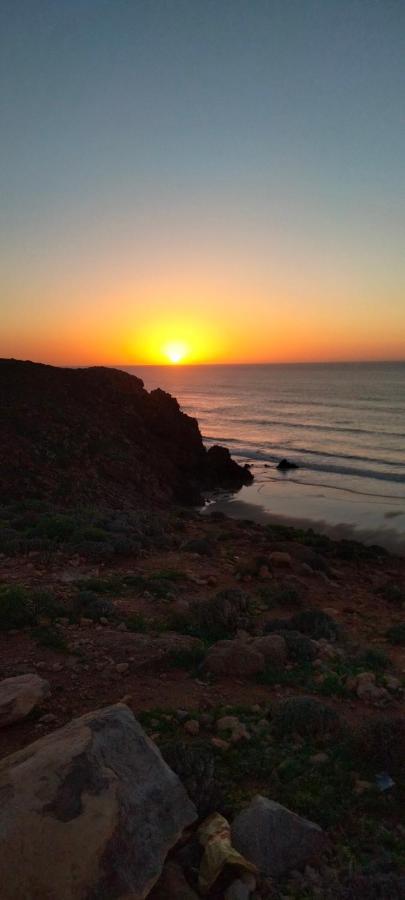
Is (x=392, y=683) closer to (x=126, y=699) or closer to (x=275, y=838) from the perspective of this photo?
(x=126, y=699)

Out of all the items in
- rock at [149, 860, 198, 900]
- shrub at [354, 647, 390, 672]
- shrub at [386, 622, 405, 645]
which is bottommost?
shrub at [386, 622, 405, 645]

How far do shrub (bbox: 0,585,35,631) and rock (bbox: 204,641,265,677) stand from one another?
9.12ft

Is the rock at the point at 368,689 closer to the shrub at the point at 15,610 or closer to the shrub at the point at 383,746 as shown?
the shrub at the point at 383,746

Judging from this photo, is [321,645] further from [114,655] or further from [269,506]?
[269,506]

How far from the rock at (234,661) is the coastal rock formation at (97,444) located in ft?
45.3

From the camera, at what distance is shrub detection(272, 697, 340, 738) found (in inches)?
231

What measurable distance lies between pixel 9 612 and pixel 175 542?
284 inches

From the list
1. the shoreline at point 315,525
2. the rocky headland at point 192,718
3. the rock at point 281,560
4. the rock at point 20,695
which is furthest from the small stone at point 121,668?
the shoreline at point 315,525

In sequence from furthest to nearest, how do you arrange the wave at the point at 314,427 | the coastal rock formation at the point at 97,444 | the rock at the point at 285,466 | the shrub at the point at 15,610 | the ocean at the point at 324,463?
1. the wave at the point at 314,427
2. the rock at the point at 285,466
3. the ocean at the point at 324,463
4. the coastal rock formation at the point at 97,444
5. the shrub at the point at 15,610

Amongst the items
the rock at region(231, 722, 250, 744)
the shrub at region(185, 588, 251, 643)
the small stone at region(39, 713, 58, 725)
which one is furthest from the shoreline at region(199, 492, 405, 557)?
the small stone at region(39, 713, 58, 725)

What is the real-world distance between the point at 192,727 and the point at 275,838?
5.57 feet

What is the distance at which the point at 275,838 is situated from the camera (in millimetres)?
4191

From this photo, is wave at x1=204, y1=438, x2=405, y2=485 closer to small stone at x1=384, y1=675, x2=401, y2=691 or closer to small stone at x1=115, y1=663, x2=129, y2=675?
small stone at x1=384, y1=675, x2=401, y2=691

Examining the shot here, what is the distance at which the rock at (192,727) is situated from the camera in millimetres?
5738
